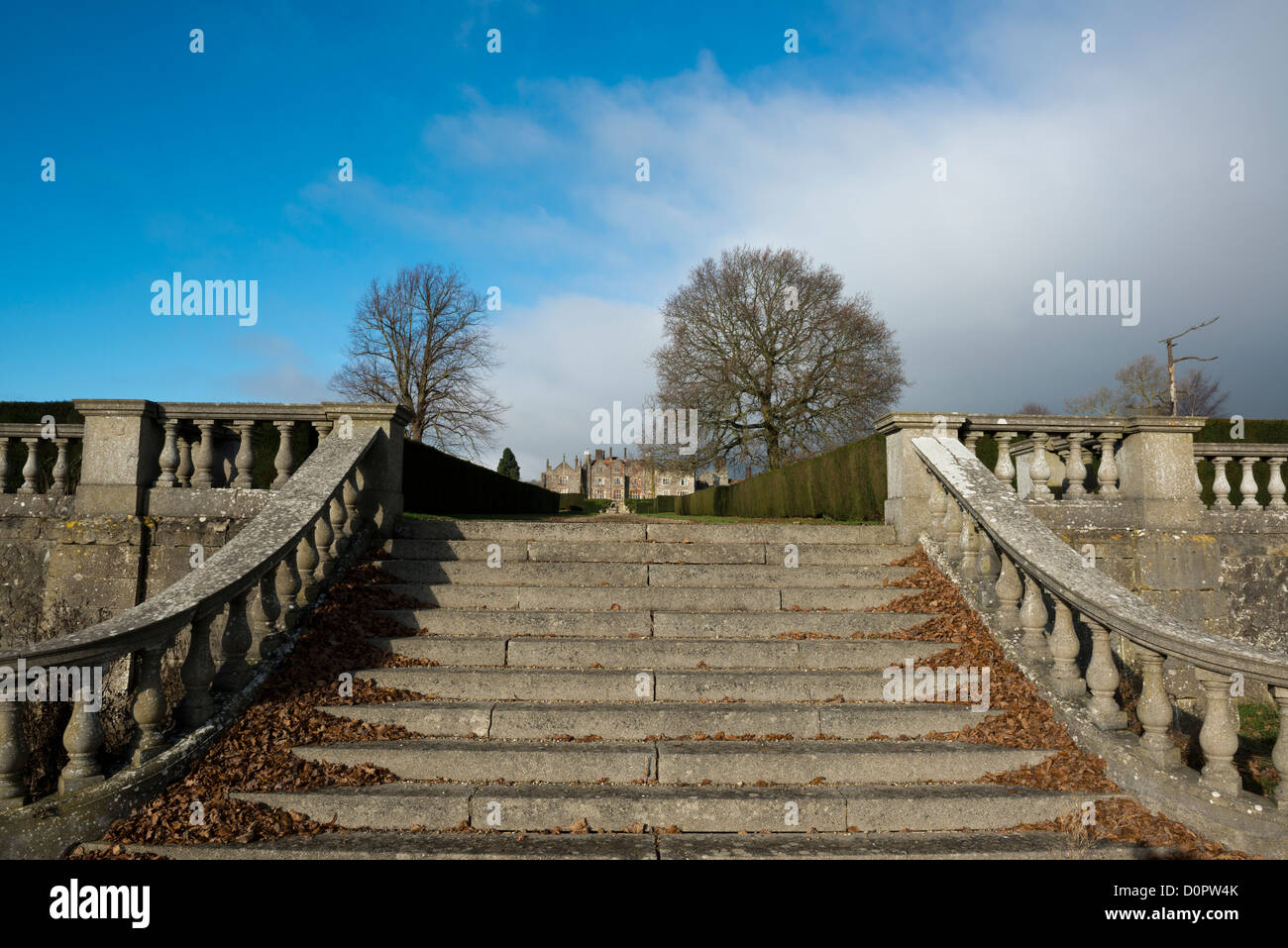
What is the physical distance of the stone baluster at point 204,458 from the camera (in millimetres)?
6172

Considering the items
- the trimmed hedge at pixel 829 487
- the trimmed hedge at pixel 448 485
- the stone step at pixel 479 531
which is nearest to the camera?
the stone step at pixel 479 531

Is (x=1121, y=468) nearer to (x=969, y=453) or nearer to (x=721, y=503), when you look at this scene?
(x=969, y=453)

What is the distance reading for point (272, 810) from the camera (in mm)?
3393

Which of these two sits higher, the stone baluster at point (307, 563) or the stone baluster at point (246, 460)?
the stone baluster at point (246, 460)

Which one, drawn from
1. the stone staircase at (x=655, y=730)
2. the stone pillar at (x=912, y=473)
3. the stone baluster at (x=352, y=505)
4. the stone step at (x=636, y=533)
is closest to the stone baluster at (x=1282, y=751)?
the stone staircase at (x=655, y=730)

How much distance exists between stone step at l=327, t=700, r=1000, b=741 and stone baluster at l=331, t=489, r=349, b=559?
1828mm

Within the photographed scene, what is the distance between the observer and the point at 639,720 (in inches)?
162

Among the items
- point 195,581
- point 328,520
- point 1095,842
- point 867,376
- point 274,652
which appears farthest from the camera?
point 867,376

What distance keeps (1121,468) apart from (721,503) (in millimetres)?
17006

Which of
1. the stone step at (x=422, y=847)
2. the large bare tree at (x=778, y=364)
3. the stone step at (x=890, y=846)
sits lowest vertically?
the stone step at (x=890, y=846)

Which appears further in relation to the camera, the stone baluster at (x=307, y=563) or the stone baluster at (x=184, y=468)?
the stone baluster at (x=184, y=468)

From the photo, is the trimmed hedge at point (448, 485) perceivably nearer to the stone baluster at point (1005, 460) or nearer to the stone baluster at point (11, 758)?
the stone baluster at point (11, 758)

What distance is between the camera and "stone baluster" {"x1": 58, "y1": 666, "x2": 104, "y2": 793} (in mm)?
3258
